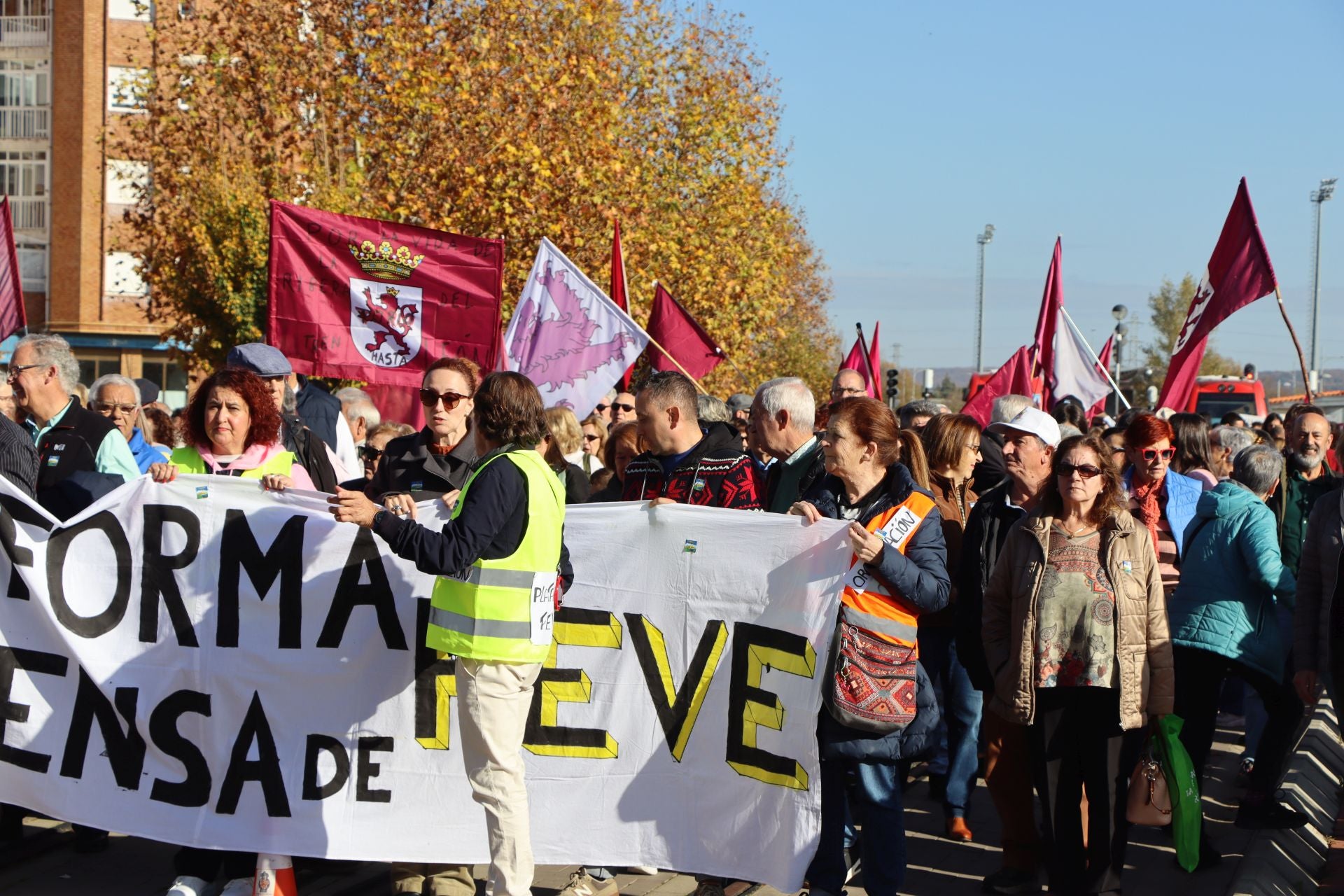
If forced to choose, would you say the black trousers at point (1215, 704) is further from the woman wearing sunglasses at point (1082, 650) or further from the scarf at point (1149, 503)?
the woman wearing sunglasses at point (1082, 650)

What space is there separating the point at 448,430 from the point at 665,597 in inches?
45.2

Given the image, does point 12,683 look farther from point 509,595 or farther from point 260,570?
point 509,595

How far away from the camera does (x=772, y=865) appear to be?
17.0 feet

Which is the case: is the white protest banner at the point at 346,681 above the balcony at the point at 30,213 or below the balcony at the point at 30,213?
below

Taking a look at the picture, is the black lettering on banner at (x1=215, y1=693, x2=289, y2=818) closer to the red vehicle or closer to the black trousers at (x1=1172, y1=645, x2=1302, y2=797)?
the black trousers at (x1=1172, y1=645, x2=1302, y2=797)

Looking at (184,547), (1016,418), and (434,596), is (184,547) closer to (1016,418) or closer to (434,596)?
(434,596)

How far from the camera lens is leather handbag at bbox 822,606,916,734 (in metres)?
5.04

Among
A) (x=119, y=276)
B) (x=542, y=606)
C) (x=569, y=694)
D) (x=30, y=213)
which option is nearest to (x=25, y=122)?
(x=30, y=213)

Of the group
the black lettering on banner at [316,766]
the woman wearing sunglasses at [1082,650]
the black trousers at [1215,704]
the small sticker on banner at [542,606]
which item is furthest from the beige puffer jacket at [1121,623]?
the black lettering on banner at [316,766]

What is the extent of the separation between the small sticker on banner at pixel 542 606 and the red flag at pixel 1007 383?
985cm

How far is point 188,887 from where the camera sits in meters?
5.35

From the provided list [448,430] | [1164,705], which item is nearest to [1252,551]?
[1164,705]

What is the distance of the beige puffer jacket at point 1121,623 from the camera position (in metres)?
5.36

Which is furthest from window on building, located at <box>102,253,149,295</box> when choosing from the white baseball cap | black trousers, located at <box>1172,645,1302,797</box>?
black trousers, located at <box>1172,645,1302,797</box>
